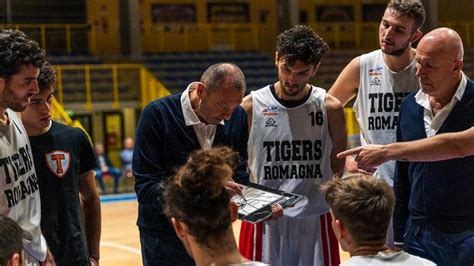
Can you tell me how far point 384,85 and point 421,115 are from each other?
0.67 m

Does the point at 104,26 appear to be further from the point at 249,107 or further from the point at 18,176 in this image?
the point at 18,176

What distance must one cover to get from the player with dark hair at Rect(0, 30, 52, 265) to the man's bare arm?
1.41 metres

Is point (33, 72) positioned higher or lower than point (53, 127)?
higher

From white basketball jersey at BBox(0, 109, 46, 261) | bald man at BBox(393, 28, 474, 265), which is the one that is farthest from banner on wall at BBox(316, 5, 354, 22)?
white basketball jersey at BBox(0, 109, 46, 261)

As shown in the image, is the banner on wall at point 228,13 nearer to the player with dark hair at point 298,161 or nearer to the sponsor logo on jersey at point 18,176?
the player with dark hair at point 298,161

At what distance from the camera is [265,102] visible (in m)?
4.39

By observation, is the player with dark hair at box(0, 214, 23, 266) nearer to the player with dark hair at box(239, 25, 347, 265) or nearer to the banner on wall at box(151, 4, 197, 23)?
the player with dark hair at box(239, 25, 347, 265)

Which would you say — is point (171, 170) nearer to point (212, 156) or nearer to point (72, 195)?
point (72, 195)

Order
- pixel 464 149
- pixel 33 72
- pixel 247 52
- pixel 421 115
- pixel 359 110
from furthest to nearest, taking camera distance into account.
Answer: pixel 247 52 < pixel 359 110 < pixel 421 115 < pixel 464 149 < pixel 33 72

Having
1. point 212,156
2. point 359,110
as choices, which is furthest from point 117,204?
point 212,156

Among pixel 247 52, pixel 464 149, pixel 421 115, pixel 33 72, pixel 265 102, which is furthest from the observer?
pixel 247 52

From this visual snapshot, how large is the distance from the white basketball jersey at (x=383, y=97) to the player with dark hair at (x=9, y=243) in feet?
7.92

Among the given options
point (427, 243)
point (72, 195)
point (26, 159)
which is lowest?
point (427, 243)

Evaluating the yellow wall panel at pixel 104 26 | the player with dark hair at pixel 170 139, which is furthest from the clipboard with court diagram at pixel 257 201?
the yellow wall panel at pixel 104 26
